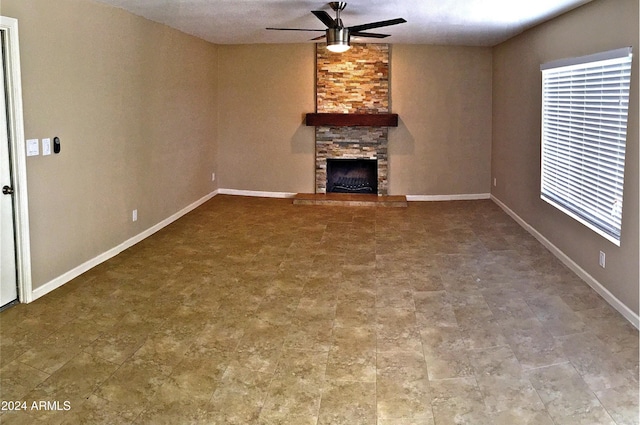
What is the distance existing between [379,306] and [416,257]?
4.56ft

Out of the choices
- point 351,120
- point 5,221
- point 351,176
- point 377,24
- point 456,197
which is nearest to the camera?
point 5,221

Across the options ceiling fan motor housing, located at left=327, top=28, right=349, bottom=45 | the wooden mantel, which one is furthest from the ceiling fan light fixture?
the wooden mantel

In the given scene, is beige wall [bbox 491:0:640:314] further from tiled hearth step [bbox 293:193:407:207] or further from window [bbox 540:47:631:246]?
tiled hearth step [bbox 293:193:407:207]

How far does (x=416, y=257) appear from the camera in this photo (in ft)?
17.8

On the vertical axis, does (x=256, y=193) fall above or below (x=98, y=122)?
below

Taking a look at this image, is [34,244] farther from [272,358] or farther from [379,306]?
[379,306]

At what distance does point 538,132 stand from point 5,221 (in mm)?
5147

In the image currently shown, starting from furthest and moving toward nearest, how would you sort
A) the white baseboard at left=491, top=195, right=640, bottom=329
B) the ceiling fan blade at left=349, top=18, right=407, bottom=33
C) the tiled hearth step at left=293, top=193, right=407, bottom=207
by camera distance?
the tiled hearth step at left=293, top=193, right=407, bottom=207
the ceiling fan blade at left=349, top=18, right=407, bottom=33
the white baseboard at left=491, top=195, right=640, bottom=329

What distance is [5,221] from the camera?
3.94 m

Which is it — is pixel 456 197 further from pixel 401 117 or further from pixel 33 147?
pixel 33 147

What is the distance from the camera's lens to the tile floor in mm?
2740

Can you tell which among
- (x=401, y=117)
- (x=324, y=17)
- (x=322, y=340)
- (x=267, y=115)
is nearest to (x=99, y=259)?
(x=322, y=340)

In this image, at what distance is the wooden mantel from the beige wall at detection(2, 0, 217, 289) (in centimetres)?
195

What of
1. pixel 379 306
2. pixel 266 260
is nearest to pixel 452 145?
pixel 266 260
